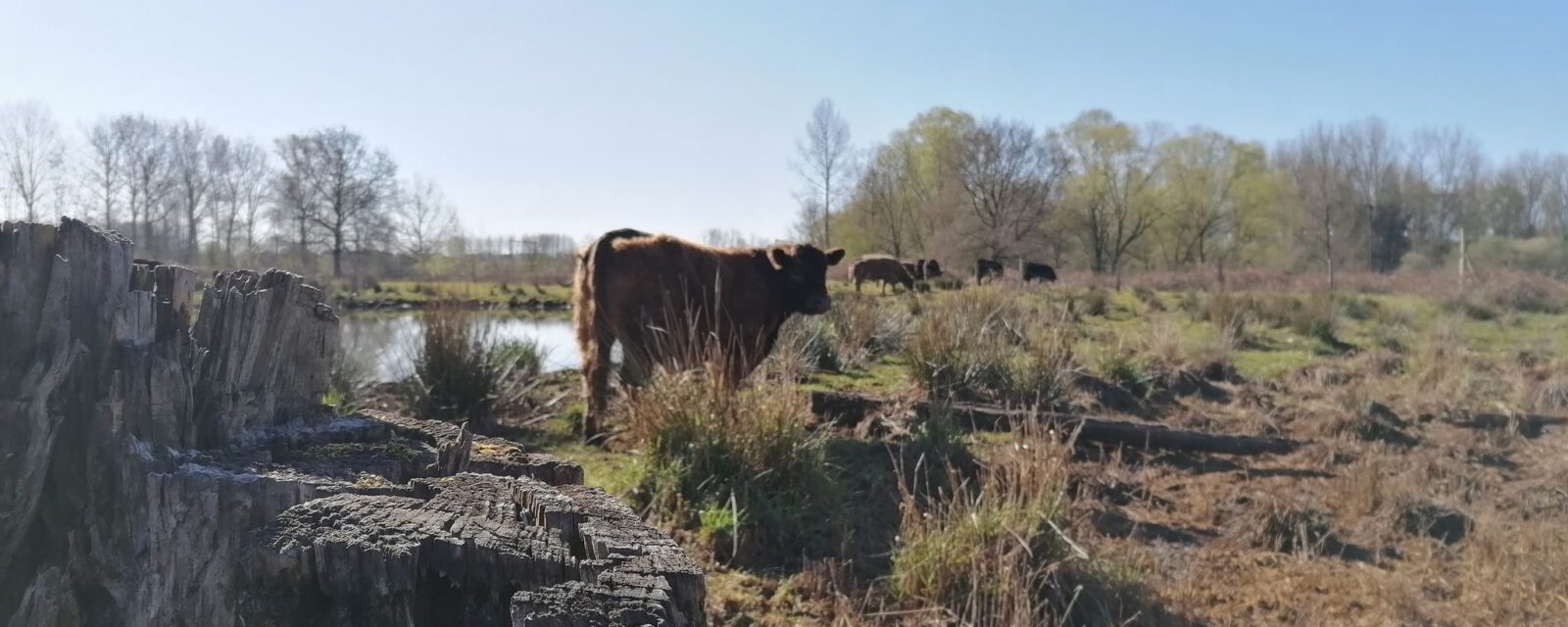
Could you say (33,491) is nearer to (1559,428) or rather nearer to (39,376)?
(39,376)

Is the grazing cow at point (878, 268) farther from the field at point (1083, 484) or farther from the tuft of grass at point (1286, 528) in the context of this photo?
the tuft of grass at point (1286, 528)

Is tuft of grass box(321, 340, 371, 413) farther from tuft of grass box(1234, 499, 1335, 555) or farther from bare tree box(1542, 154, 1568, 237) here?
bare tree box(1542, 154, 1568, 237)

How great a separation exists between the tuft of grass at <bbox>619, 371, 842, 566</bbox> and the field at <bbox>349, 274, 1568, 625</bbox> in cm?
1

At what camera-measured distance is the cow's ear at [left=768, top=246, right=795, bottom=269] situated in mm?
8688

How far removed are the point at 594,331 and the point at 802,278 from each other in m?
2.10

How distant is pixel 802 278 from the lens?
8.79 meters

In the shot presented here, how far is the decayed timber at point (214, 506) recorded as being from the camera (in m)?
1.70

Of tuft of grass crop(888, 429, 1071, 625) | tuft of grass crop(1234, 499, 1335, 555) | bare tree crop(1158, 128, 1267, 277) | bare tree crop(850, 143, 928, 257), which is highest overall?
bare tree crop(1158, 128, 1267, 277)

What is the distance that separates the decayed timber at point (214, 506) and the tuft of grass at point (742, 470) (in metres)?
2.64

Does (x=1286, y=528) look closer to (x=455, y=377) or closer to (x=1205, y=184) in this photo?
(x=455, y=377)

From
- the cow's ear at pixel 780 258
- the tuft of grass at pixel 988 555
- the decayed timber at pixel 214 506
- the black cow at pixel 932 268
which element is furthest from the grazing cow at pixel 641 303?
the black cow at pixel 932 268

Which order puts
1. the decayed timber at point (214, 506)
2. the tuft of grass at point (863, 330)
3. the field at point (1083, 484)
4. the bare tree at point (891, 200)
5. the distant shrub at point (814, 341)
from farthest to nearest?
the bare tree at point (891, 200) < the tuft of grass at point (863, 330) < the distant shrub at point (814, 341) < the field at point (1083, 484) < the decayed timber at point (214, 506)

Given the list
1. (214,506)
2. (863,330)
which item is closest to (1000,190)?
(863,330)

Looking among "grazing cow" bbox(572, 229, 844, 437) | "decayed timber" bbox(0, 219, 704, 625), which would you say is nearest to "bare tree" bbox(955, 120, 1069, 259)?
"grazing cow" bbox(572, 229, 844, 437)
